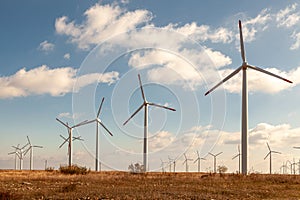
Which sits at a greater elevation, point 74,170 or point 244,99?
point 244,99

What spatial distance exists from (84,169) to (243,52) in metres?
31.2

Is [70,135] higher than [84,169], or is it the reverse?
[70,135]

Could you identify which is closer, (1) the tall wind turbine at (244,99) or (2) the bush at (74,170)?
(1) the tall wind turbine at (244,99)

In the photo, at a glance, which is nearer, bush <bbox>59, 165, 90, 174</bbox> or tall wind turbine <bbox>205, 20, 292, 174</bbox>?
tall wind turbine <bbox>205, 20, 292, 174</bbox>

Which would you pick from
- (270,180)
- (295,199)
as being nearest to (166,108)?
(270,180)

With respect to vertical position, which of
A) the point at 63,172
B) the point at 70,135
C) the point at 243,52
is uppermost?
the point at 243,52

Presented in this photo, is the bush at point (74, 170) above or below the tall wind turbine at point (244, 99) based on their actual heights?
below

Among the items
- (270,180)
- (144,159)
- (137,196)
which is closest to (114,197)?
(137,196)

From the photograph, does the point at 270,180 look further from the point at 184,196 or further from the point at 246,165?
the point at 184,196

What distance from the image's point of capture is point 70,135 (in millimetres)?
90500

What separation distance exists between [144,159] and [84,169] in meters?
13.7

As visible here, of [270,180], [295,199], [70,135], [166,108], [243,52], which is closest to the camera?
[295,199]

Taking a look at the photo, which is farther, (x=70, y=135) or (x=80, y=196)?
(x=70, y=135)

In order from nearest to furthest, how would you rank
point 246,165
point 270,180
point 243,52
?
1. point 270,180
2. point 246,165
3. point 243,52
